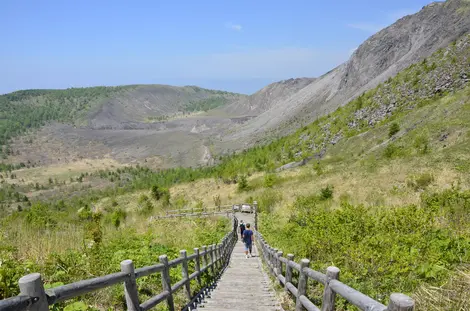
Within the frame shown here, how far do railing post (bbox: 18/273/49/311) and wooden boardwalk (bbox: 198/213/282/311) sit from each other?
4249 millimetres

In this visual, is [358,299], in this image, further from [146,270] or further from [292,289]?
[292,289]

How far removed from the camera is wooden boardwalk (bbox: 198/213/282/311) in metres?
6.20

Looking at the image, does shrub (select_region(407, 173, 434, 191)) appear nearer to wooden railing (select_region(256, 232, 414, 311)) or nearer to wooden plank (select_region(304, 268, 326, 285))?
wooden railing (select_region(256, 232, 414, 311))

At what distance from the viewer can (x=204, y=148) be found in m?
122

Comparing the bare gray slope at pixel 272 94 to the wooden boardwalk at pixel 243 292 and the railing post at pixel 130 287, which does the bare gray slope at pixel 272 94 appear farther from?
the railing post at pixel 130 287

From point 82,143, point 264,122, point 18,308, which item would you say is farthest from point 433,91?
point 82,143

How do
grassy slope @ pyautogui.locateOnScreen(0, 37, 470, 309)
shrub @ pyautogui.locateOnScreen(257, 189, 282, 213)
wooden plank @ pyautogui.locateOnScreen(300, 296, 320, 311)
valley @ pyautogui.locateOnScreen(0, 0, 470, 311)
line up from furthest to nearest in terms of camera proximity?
shrub @ pyautogui.locateOnScreen(257, 189, 282, 213) → grassy slope @ pyautogui.locateOnScreen(0, 37, 470, 309) → valley @ pyautogui.locateOnScreen(0, 0, 470, 311) → wooden plank @ pyautogui.locateOnScreen(300, 296, 320, 311)

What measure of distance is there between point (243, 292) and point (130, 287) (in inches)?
182

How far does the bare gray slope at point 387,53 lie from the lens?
198 feet

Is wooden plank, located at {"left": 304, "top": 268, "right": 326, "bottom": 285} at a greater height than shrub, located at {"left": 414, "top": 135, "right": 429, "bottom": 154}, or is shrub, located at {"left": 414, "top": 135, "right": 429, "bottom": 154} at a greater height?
shrub, located at {"left": 414, "top": 135, "right": 429, "bottom": 154}

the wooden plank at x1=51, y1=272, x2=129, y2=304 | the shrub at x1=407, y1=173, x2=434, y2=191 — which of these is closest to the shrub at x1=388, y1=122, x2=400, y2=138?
the shrub at x1=407, y1=173, x2=434, y2=191

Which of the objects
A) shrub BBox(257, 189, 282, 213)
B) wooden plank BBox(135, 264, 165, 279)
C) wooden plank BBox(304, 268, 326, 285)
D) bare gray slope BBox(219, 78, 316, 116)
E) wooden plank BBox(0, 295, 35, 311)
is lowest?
shrub BBox(257, 189, 282, 213)

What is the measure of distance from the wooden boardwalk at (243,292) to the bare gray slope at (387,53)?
62894 millimetres

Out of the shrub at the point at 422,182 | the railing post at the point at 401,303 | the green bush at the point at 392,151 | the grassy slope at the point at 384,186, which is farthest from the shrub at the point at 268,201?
the railing post at the point at 401,303
